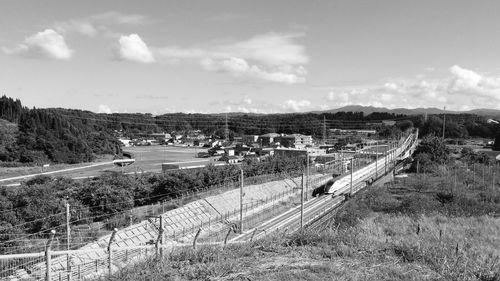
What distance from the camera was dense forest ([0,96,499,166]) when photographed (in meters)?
50.8

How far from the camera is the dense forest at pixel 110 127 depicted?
1999 inches

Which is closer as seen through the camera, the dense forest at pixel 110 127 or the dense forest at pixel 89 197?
the dense forest at pixel 89 197

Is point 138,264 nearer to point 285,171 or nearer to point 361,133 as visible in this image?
point 285,171

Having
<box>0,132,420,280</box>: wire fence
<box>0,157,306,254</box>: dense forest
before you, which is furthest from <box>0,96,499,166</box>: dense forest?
<box>0,132,420,280</box>: wire fence

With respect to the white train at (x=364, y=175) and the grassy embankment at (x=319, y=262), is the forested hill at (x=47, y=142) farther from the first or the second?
the grassy embankment at (x=319, y=262)

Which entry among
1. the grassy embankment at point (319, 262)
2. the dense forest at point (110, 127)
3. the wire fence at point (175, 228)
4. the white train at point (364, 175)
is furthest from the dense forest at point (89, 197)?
the dense forest at point (110, 127)

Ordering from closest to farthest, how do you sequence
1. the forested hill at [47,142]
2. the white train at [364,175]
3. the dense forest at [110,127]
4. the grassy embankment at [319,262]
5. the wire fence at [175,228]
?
the grassy embankment at [319,262] < the wire fence at [175,228] < the white train at [364,175] < the forested hill at [47,142] < the dense forest at [110,127]

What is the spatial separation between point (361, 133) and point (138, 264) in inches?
4458

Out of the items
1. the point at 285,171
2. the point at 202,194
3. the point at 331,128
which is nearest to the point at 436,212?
the point at 202,194

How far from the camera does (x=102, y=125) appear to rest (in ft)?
294

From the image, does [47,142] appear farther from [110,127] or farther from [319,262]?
[319,262]

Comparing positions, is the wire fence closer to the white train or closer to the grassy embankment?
the grassy embankment

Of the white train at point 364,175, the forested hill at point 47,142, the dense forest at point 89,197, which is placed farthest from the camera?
the forested hill at point 47,142

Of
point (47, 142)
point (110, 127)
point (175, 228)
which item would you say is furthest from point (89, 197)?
point (110, 127)
